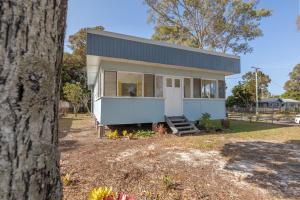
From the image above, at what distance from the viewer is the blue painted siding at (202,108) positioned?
38.5 ft

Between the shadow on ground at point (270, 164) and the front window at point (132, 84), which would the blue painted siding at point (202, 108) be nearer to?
the front window at point (132, 84)

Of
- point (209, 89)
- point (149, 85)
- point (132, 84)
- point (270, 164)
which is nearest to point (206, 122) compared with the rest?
point (209, 89)

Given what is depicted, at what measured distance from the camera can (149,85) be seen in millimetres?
10555

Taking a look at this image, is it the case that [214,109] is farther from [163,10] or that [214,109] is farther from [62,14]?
[163,10]

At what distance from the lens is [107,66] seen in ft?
30.5

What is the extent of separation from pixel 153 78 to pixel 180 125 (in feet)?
8.78

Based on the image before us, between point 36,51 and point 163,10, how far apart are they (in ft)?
75.7

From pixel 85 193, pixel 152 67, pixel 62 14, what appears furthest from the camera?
pixel 152 67

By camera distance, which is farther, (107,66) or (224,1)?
(224,1)

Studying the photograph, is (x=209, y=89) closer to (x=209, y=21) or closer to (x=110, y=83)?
(x=110, y=83)

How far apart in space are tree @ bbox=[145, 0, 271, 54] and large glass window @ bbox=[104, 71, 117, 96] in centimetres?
1495

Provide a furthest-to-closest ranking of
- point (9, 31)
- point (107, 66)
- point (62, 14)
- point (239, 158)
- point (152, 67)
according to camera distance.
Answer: point (152, 67) < point (107, 66) < point (239, 158) < point (62, 14) < point (9, 31)

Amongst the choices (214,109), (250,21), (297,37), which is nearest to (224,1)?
(250,21)

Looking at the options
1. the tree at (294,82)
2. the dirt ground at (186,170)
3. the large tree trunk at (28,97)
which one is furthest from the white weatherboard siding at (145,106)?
the tree at (294,82)
